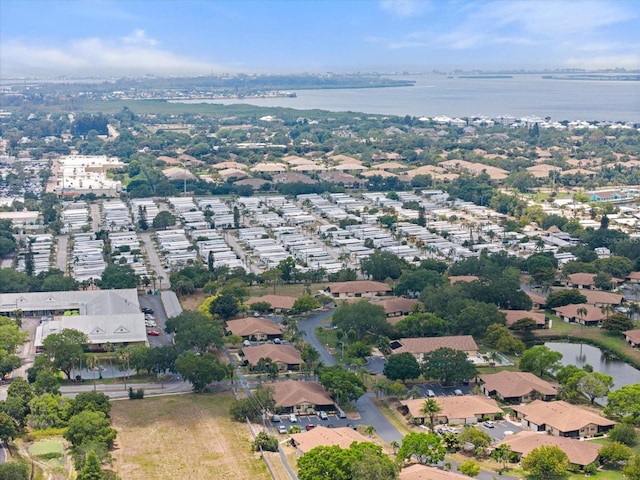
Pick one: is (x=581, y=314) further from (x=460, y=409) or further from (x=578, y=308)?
(x=460, y=409)

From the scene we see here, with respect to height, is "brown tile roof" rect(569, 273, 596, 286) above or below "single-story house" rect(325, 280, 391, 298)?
above

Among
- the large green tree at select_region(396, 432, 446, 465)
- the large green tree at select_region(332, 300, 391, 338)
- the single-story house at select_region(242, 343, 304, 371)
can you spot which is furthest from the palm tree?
the large green tree at select_region(332, 300, 391, 338)

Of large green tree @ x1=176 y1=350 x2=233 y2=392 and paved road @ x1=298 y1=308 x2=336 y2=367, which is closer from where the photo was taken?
large green tree @ x1=176 y1=350 x2=233 y2=392

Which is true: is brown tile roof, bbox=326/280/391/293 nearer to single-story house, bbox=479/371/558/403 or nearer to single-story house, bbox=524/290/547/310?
single-story house, bbox=524/290/547/310

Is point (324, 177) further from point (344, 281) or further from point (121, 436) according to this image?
point (121, 436)

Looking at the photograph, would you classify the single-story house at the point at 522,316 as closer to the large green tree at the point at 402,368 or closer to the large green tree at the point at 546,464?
the large green tree at the point at 402,368

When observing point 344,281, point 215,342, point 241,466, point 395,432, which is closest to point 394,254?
point 344,281

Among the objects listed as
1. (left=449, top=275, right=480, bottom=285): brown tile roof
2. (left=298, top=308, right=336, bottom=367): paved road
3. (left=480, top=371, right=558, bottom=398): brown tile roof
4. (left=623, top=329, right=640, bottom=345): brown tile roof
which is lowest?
(left=298, top=308, right=336, bottom=367): paved road
